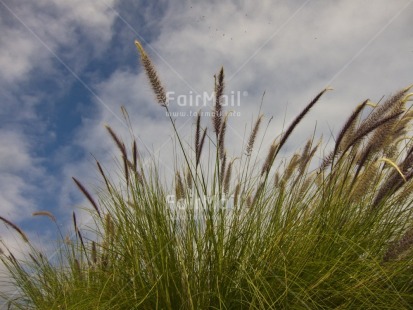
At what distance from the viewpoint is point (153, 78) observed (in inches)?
102

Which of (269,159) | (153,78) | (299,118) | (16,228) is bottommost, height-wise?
(16,228)

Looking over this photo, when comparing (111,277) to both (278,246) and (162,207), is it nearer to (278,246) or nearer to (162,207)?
(162,207)

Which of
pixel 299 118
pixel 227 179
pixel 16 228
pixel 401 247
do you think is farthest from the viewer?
pixel 16 228

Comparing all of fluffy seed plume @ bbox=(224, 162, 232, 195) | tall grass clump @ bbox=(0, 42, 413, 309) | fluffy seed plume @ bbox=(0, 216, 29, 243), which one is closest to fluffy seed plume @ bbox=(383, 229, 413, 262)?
tall grass clump @ bbox=(0, 42, 413, 309)

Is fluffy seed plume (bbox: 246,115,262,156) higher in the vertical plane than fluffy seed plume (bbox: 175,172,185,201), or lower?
higher

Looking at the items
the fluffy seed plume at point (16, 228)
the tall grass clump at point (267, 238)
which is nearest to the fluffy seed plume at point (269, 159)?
the tall grass clump at point (267, 238)

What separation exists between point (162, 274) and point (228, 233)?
0.41 metres

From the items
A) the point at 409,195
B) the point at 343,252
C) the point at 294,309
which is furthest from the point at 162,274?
the point at 409,195

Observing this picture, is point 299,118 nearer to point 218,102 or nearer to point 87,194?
point 218,102

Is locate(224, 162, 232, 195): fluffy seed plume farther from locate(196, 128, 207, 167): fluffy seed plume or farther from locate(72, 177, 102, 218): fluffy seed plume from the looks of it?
locate(72, 177, 102, 218): fluffy seed plume

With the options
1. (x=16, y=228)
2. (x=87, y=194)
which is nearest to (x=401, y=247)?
(x=87, y=194)

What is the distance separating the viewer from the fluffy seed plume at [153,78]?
2547 millimetres

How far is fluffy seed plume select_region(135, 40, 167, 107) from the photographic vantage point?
8.36 feet

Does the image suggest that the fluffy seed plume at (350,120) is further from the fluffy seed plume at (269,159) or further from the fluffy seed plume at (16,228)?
the fluffy seed plume at (16,228)
